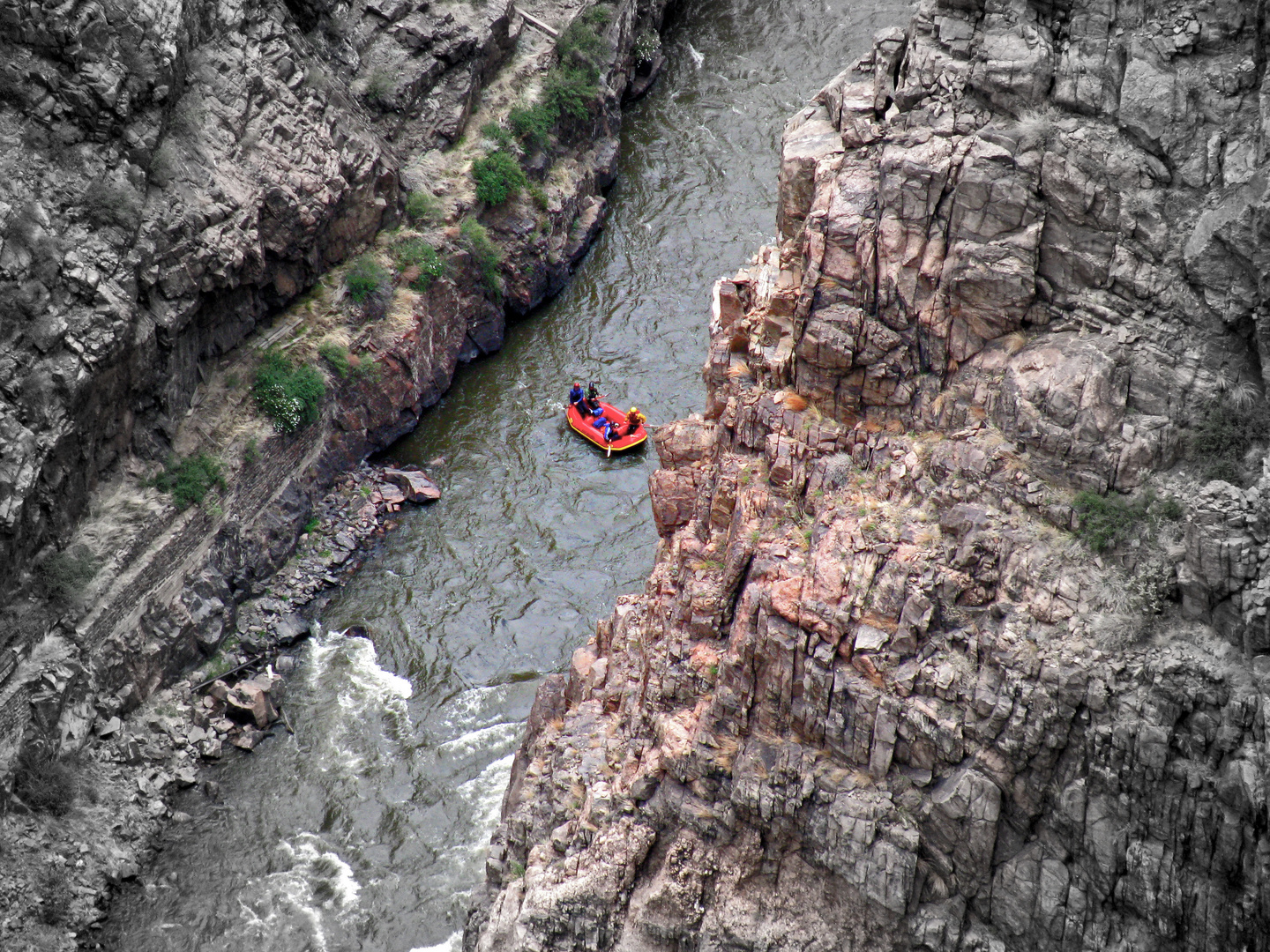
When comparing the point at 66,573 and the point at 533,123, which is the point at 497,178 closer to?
the point at 533,123

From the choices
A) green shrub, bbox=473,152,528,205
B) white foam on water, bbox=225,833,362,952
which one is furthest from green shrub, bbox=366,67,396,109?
white foam on water, bbox=225,833,362,952

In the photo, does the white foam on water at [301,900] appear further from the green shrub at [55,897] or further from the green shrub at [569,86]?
the green shrub at [569,86]

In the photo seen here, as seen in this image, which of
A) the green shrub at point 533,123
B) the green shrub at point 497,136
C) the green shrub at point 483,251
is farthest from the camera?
the green shrub at point 533,123

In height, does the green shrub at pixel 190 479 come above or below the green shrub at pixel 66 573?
above

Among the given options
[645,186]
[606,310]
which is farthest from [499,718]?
[645,186]

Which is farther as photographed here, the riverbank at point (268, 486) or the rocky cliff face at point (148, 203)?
the riverbank at point (268, 486)

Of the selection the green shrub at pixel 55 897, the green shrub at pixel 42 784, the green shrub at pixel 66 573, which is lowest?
the green shrub at pixel 55 897

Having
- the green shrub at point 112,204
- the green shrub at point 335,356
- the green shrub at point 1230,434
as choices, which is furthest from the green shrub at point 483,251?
the green shrub at point 1230,434
